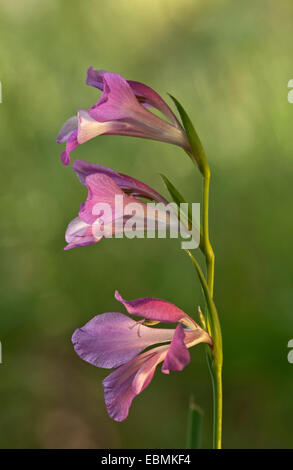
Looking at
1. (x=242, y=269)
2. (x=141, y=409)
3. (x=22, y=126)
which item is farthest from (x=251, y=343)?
(x=22, y=126)

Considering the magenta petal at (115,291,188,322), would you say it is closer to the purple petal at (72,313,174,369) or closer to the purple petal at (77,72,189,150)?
the purple petal at (72,313,174,369)

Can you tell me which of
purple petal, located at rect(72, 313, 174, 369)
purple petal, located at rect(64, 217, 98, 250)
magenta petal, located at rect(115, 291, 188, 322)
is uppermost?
purple petal, located at rect(64, 217, 98, 250)

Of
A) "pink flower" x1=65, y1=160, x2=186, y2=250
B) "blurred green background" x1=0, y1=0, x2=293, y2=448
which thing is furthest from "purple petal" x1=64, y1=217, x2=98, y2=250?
"blurred green background" x1=0, y1=0, x2=293, y2=448

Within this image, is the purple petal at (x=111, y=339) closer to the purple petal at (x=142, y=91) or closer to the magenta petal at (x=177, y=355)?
the magenta petal at (x=177, y=355)

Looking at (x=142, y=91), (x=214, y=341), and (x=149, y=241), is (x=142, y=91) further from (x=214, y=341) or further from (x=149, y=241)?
(x=149, y=241)

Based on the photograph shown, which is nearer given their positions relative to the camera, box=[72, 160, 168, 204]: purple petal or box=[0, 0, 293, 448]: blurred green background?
box=[72, 160, 168, 204]: purple petal

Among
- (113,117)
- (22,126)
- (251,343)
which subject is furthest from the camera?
(22,126)
